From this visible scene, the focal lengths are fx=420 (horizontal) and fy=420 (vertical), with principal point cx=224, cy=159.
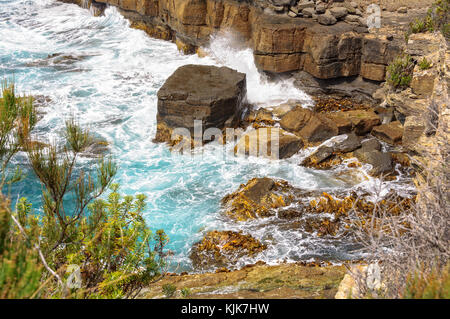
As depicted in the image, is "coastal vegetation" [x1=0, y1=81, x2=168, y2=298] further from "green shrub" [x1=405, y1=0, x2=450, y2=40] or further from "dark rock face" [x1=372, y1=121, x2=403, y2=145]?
"green shrub" [x1=405, y1=0, x2=450, y2=40]

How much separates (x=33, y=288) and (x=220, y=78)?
34.8 feet

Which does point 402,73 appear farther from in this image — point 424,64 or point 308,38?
point 308,38

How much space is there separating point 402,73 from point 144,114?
Result: 25.7 feet

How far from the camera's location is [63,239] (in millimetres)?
4941

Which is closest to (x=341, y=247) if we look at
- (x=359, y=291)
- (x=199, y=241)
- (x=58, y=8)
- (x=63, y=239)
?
(x=199, y=241)

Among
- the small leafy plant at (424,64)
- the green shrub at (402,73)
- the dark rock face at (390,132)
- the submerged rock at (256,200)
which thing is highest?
the small leafy plant at (424,64)

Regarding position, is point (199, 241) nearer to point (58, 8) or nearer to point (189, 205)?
point (189, 205)

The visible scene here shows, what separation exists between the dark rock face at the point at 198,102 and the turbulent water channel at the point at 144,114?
756 millimetres

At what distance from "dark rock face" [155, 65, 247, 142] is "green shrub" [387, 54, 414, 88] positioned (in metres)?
4.25

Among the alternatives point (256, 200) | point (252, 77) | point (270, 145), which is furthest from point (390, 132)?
point (252, 77)

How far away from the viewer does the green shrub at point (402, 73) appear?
1102 cm

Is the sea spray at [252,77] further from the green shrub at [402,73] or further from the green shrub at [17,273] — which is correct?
the green shrub at [17,273]

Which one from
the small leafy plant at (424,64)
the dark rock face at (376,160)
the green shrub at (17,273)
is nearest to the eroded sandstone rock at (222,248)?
the dark rock face at (376,160)

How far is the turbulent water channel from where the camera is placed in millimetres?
8852
